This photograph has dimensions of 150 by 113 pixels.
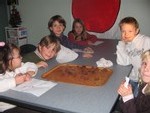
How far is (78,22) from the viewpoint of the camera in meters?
2.77

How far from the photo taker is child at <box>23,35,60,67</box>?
5.72 feet

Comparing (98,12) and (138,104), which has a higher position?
(98,12)

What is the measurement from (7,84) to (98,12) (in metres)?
2.46

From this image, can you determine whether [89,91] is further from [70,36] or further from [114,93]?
[70,36]

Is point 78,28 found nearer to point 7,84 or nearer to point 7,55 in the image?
point 7,55

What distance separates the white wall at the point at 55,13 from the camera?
3338 mm

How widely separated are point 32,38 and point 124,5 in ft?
6.13

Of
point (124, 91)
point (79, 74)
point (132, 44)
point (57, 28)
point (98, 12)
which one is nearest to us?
point (124, 91)

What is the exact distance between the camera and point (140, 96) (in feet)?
4.08

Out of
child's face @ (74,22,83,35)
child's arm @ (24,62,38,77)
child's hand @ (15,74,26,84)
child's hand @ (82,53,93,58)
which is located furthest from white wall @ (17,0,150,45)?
child's hand @ (15,74,26,84)

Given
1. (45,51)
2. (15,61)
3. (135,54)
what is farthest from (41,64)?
(135,54)

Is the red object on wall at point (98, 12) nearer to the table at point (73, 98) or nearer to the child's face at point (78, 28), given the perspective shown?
the child's face at point (78, 28)

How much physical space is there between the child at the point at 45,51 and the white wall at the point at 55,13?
6.03 ft

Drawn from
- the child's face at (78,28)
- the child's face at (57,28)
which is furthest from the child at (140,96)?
the child's face at (78,28)
